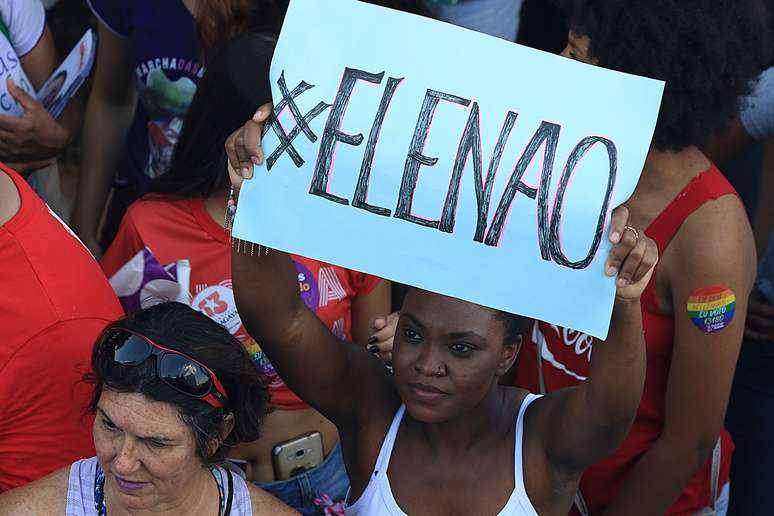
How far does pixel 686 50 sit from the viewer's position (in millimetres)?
2150

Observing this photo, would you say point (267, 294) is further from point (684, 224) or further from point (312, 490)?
point (684, 224)

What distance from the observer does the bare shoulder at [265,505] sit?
194 cm

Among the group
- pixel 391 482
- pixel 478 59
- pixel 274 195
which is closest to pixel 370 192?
pixel 274 195

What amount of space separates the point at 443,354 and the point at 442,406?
Answer: 0.10 m

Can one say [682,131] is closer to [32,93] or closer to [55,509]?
[55,509]

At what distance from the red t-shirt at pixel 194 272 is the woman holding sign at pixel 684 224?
58 cm

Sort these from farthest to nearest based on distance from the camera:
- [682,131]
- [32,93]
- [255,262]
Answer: [32,93]
[682,131]
[255,262]

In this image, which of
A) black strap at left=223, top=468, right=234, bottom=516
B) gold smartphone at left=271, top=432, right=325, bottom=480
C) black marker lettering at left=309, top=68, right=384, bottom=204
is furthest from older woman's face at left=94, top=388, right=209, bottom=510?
gold smartphone at left=271, top=432, right=325, bottom=480

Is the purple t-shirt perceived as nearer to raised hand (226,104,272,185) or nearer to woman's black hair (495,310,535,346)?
raised hand (226,104,272,185)

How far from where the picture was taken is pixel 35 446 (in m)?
1.93

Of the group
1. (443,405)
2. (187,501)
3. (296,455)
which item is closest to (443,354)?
(443,405)

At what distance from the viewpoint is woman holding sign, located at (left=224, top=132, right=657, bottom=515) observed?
1.91m

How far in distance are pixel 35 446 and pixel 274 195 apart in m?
0.66

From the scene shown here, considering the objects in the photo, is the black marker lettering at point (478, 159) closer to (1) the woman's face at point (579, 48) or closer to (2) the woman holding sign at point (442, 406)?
(2) the woman holding sign at point (442, 406)
